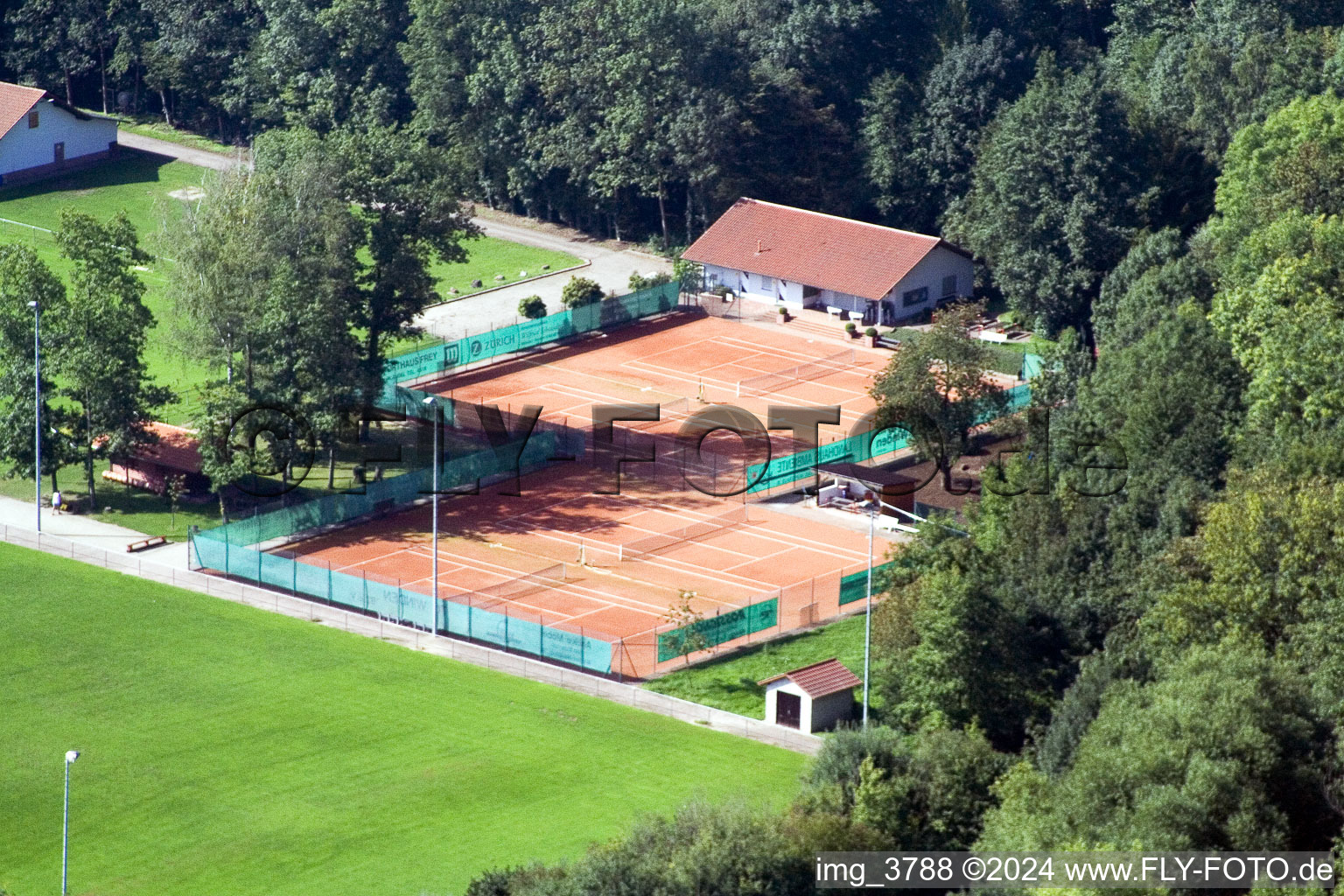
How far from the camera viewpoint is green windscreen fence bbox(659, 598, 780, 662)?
58531 millimetres

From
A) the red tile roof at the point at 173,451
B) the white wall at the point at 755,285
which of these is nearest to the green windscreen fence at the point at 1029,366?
the white wall at the point at 755,285

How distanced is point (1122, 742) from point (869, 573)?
11761 mm

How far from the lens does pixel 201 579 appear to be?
64438mm

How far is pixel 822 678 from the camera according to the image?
54.8 metres

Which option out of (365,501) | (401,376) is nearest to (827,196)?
(401,376)

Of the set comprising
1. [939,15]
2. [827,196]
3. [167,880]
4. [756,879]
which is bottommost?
[167,880]

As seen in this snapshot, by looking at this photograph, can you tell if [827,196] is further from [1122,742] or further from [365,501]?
[1122,742]

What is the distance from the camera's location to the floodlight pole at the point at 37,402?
6819cm

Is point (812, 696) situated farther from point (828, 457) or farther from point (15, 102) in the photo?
point (15, 102)

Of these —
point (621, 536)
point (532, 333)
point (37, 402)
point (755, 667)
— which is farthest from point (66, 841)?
point (532, 333)

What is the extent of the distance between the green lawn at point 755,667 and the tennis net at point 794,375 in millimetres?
23668

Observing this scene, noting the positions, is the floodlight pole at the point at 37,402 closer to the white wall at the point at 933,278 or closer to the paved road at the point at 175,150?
the white wall at the point at 933,278

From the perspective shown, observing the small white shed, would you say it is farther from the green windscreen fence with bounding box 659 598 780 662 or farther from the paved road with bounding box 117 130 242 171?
the paved road with bounding box 117 130 242 171

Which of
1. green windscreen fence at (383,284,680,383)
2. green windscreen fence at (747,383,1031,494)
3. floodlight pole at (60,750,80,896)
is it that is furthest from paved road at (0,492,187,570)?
green windscreen fence at (747,383,1031,494)
